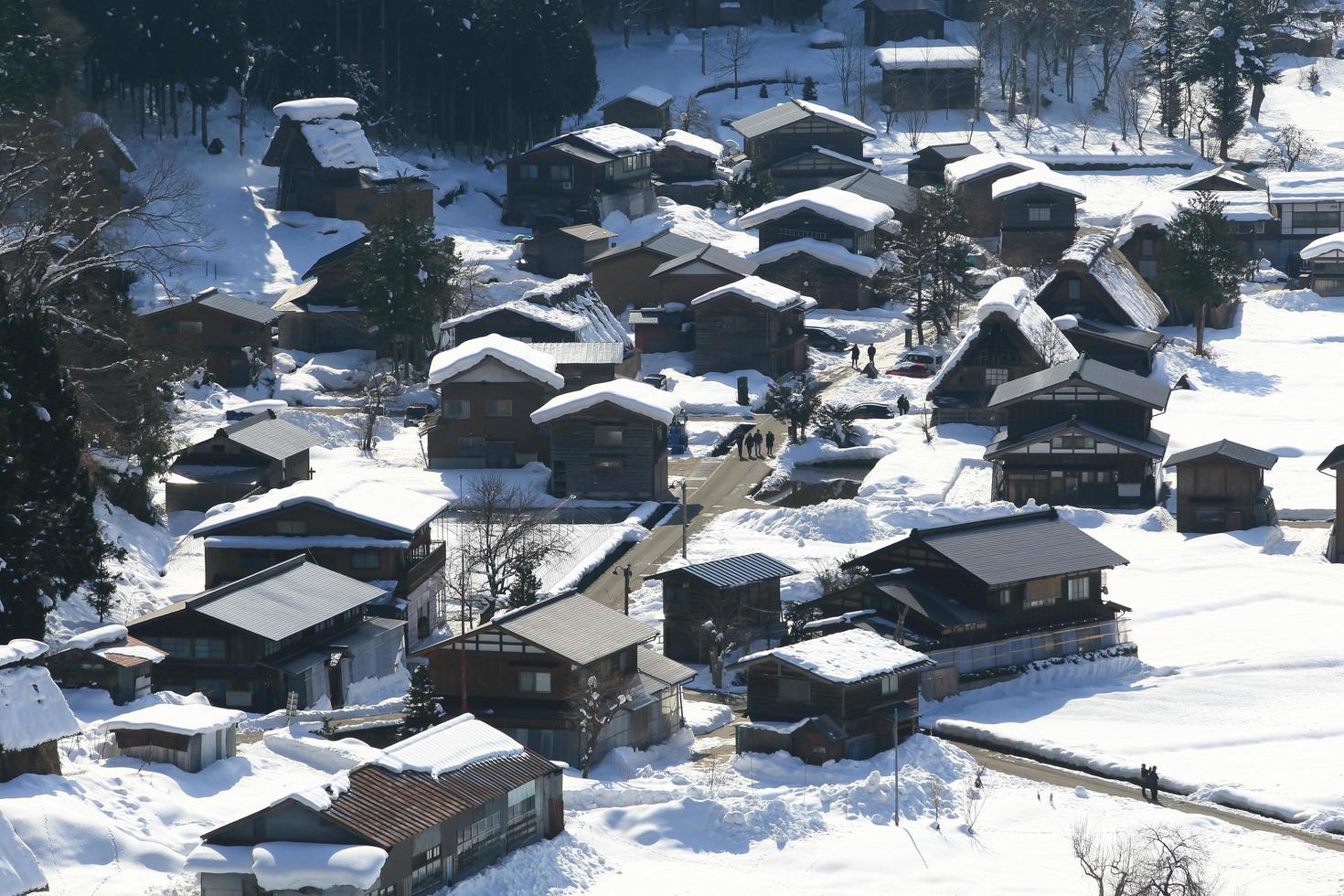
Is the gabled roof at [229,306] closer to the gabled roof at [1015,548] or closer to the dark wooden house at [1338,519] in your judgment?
the gabled roof at [1015,548]

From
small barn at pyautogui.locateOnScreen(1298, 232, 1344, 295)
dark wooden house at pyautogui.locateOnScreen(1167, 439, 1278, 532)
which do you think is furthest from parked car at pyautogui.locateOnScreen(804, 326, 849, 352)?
dark wooden house at pyautogui.locateOnScreen(1167, 439, 1278, 532)

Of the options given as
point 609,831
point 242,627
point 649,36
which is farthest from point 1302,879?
point 649,36

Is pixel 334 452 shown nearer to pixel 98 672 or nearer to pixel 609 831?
pixel 98 672

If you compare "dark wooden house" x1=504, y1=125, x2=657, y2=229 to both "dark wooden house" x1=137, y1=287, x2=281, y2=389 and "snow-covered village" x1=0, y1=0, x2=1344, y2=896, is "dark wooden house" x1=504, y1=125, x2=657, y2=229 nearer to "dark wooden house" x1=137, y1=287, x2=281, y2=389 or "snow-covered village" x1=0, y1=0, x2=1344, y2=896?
"snow-covered village" x1=0, y1=0, x2=1344, y2=896

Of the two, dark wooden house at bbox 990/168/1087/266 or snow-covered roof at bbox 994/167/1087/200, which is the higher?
snow-covered roof at bbox 994/167/1087/200

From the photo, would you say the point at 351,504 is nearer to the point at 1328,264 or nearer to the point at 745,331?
the point at 745,331

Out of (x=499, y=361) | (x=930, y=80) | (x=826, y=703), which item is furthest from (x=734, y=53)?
(x=826, y=703)
